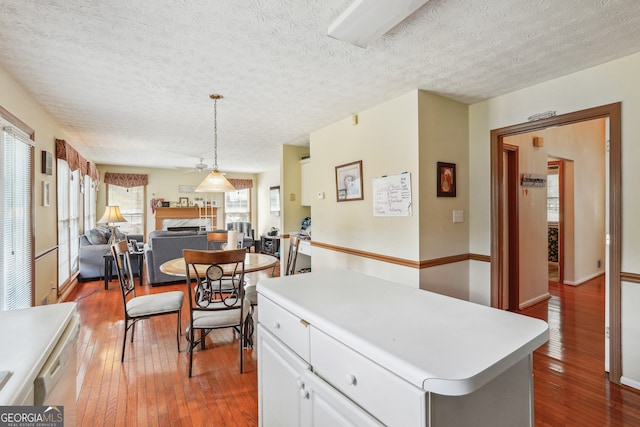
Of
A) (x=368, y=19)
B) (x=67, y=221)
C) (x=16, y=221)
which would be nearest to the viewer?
(x=368, y=19)

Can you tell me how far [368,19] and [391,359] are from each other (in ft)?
5.45

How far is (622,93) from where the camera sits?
2.18 m

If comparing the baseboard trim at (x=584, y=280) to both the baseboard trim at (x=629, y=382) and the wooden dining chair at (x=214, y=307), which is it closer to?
the baseboard trim at (x=629, y=382)

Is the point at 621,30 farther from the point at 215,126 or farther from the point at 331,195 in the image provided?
the point at 215,126

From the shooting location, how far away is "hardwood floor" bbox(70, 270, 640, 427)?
185 centimetres

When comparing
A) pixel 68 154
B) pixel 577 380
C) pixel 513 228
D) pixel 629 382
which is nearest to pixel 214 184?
pixel 68 154

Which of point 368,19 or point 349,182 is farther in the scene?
point 349,182

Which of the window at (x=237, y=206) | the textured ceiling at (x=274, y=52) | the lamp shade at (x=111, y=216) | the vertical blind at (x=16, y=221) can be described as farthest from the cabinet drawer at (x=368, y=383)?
the window at (x=237, y=206)

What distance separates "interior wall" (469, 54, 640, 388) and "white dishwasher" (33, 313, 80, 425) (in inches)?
126

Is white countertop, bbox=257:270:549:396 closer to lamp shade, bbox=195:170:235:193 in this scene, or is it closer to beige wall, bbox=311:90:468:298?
beige wall, bbox=311:90:468:298

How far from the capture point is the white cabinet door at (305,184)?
502 cm

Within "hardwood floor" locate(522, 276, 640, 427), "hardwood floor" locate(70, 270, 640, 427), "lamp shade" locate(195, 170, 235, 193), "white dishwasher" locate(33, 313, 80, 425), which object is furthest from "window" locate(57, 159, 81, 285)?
"hardwood floor" locate(522, 276, 640, 427)

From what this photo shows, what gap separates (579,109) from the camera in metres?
2.39

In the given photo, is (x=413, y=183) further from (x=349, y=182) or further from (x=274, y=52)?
(x=274, y=52)
